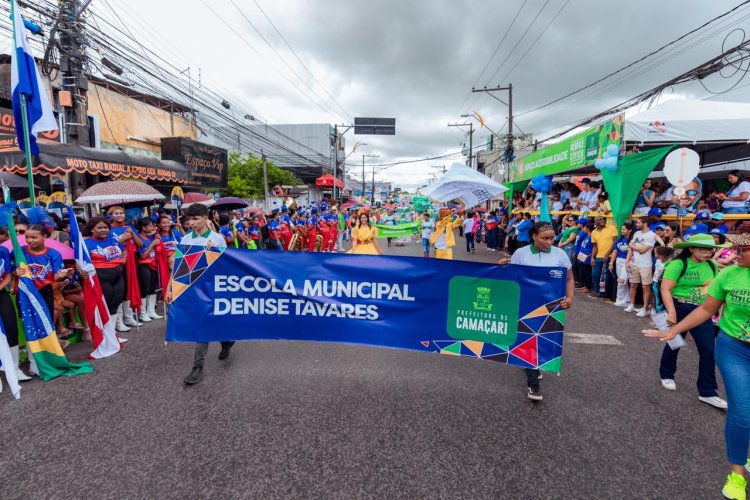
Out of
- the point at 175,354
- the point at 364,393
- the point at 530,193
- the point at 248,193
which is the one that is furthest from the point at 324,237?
the point at 248,193

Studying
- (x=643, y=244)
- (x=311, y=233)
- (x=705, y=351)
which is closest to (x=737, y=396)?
(x=705, y=351)

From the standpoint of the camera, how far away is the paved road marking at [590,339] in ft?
18.0

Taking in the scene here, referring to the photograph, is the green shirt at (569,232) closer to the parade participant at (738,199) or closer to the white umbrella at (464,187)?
the white umbrella at (464,187)

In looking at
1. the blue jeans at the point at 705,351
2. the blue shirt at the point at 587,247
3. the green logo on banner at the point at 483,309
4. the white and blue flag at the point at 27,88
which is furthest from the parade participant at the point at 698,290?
the white and blue flag at the point at 27,88

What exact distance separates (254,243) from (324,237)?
4.66 meters

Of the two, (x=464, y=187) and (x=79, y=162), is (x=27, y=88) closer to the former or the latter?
(x=79, y=162)

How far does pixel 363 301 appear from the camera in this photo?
391 centimetres

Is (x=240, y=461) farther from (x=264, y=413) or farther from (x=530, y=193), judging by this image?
(x=530, y=193)

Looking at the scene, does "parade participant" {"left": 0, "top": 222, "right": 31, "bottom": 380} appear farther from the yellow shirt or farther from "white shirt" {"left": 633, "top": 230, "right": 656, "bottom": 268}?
the yellow shirt

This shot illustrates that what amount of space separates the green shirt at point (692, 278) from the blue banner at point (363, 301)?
127 cm

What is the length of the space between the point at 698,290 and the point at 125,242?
23.2 ft

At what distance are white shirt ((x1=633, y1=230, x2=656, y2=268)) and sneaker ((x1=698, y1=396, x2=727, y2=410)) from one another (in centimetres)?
380

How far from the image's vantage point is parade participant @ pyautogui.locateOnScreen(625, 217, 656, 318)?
6824 mm

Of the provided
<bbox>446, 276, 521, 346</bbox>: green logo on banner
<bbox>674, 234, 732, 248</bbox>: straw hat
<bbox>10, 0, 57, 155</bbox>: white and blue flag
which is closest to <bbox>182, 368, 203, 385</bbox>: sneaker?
<bbox>446, 276, 521, 346</bbox>: green logo on banner
